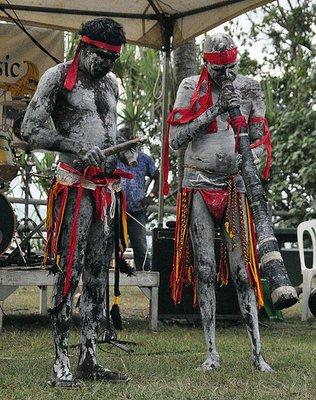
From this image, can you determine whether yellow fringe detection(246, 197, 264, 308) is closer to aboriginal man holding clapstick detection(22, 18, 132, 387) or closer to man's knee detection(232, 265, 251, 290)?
man's knee detection(232, 265, 251, 290)

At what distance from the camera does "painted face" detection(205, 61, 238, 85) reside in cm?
527

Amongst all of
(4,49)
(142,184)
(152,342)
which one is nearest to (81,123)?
(152,342)

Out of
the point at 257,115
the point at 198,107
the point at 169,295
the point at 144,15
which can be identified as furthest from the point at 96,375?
the point at 144,15

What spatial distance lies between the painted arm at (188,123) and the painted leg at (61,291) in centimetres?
91

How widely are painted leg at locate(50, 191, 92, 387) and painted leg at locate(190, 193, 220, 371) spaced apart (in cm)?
92

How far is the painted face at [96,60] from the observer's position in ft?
15.3

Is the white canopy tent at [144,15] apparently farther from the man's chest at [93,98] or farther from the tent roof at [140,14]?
the man's chest at [93,98]

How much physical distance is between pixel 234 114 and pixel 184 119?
0.42 metres

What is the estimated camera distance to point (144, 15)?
834 cm

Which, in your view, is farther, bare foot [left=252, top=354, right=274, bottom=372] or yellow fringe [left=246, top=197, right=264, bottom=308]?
yellow fringe [left=246, top=197, right=264, bottom=308]

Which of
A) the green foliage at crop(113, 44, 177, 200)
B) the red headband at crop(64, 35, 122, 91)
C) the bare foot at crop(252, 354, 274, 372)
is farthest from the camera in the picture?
the green foliage at crop(113, 44, 177, 200)

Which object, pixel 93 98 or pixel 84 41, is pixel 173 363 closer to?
pixel 93 98

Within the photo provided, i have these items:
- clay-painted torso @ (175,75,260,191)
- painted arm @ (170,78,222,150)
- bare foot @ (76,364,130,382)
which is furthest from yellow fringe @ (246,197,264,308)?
bare foot @ (76,364,130,382)

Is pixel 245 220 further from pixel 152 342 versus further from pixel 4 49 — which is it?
pixel 4 49
